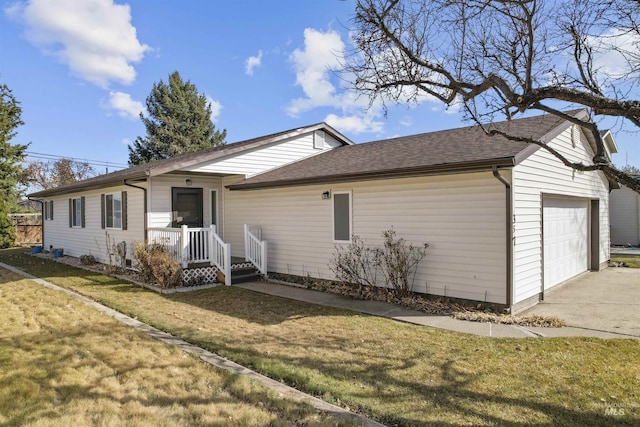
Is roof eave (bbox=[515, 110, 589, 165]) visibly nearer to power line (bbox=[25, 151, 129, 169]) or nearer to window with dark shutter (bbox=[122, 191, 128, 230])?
window with dark shutter (bbox=[122, 191, 128, 230])

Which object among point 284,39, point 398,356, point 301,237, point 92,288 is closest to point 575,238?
point 301,237

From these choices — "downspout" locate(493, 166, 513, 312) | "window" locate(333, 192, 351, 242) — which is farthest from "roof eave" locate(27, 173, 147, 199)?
"downspout" locate(493, 166, 513, 312)

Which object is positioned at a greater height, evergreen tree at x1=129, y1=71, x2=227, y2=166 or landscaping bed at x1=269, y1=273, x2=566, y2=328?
evergreen tree at x1=129, y1=71, x2=227, y2=166

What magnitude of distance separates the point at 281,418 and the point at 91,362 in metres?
2.67

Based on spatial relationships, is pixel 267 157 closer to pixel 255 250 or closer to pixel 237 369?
pixel 255 250

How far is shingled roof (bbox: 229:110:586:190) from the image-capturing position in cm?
715

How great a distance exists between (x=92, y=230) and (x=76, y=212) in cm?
234

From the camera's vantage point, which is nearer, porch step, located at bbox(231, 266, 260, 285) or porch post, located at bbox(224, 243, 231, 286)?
porch post, located at bbox(224, 243, 231, 286)

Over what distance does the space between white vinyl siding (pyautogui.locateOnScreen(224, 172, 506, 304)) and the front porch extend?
1.03 metres

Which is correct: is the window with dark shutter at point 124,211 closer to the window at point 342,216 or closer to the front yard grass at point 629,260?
the window at point 342,216

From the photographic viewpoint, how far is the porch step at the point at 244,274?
1050 cm

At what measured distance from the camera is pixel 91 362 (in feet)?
15.0

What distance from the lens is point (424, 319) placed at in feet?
22.0

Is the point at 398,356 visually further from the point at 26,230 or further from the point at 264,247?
the point at 26,230
